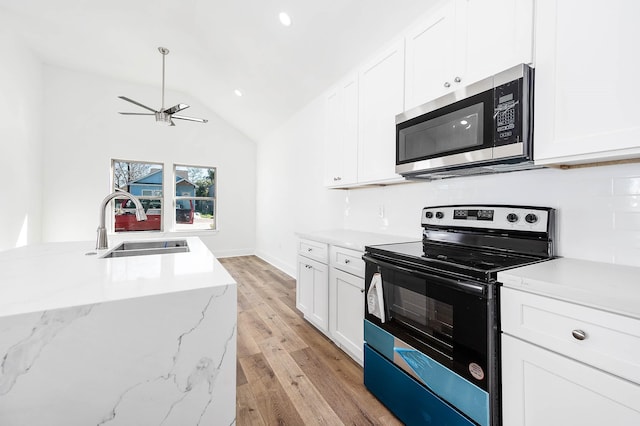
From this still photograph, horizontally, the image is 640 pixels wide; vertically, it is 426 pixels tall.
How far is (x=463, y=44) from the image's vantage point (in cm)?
153

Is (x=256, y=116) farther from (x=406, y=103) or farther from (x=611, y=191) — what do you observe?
(x=611, y=191)

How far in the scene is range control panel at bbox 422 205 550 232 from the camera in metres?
1.42

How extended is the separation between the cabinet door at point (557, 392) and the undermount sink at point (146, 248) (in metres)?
1.83

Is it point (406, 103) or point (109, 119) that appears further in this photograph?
point (109, 119)

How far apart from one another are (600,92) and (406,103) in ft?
3.30

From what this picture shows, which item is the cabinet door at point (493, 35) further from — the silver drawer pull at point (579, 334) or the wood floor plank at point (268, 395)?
the wood floor plank at point (268, 395)

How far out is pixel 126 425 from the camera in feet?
3.01

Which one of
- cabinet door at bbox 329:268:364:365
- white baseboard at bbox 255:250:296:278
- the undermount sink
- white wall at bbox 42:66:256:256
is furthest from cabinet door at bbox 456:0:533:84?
white wall at bbox 42:66:256:256

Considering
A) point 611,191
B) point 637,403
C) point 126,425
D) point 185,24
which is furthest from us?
point 185,24

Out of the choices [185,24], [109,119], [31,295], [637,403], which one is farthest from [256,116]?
[637,403]

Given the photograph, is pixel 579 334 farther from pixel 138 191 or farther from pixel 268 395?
pixel 138 191

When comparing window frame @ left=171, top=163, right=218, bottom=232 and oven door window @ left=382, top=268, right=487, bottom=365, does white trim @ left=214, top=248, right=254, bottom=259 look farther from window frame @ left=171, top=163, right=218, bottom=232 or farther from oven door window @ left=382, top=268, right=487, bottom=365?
oven door window @ left=382, top=268, right=487, bottom=365

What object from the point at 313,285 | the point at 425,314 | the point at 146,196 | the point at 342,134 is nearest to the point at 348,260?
the point at 313,285

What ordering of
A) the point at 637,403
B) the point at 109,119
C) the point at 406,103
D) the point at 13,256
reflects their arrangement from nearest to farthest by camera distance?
the point at 637,403 < the point at 13,256 < the point at 406,103 < the point at 109,119
